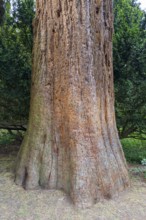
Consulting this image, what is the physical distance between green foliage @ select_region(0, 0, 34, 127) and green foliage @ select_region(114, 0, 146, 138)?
1700 millimetres

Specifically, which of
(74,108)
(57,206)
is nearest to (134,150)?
(74,108)

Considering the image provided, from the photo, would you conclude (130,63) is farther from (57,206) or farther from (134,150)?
(57,206)

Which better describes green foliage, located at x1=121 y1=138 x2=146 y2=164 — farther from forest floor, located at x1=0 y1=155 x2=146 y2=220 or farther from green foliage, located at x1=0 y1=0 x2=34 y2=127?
green foliage, located at x1=0 y1=0 x2=34 y2=127

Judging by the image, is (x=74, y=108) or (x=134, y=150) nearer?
(x=74, y=108)

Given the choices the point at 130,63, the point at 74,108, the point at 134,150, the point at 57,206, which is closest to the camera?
the point at 57,206

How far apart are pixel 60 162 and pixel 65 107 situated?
73 centimetres

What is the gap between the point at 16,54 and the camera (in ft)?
14.4

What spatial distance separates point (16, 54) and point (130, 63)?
7.00 ft

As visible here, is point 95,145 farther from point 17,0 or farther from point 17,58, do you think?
point 17,0

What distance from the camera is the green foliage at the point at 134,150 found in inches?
191

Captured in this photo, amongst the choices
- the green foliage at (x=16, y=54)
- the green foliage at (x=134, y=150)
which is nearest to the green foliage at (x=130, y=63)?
the green foliage at (x=134, y=150)

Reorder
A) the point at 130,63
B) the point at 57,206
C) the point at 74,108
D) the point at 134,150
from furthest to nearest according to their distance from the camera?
the point at 134,150, the point at 130,63, the point at 74,108, the point at 57,206

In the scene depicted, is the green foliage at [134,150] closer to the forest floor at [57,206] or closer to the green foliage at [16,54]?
the forest floor at [57,206]

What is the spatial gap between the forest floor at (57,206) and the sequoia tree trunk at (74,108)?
0.36 feet
